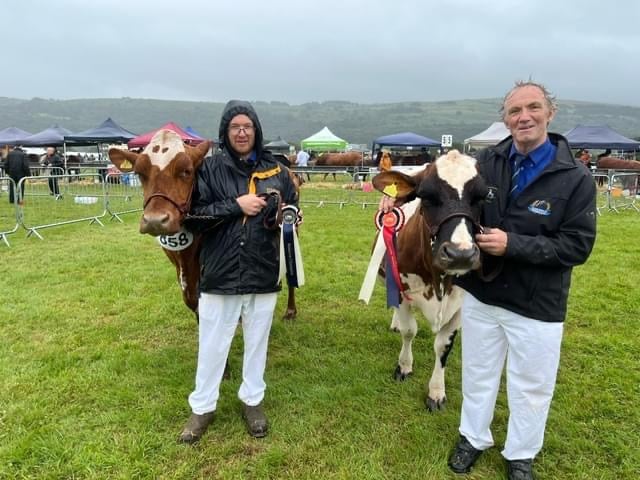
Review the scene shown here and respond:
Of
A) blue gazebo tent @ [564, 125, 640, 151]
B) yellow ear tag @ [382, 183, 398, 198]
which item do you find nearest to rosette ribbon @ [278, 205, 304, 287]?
yellow ear tag @ [382, 183, 398, 198]

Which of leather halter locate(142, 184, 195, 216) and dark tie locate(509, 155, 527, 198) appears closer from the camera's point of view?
dark tie locate(509, 155, 527, 198)

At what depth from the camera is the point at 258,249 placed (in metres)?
3.18

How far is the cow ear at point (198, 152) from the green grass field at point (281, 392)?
1.88 metres

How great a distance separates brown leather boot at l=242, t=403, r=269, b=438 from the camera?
3.42 meters

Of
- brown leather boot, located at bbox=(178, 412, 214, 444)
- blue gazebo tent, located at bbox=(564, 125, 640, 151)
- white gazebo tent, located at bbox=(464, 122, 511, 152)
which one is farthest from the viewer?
white gazebo tent, located at bbox=(464, 122, 511, 152)

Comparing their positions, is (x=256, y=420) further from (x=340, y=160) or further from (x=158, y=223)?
(x=340, y=160)

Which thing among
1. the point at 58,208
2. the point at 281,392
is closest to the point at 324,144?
the point at 58,208

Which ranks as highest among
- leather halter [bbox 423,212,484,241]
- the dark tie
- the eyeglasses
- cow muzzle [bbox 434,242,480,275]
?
the eyeglasses

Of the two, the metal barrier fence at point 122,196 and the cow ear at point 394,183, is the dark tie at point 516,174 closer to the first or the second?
the cow ear at point 394,183

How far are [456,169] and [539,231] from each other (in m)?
0.56

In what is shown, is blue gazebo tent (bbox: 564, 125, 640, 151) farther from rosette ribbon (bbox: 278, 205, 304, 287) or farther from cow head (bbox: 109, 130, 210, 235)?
cow head (bbox: 109, 130, 210, 235)

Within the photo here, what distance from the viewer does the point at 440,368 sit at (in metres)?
3.85

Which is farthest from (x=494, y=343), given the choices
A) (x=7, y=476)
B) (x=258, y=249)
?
(x=7, y=476)

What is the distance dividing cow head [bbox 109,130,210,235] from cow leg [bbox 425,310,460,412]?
217cm
